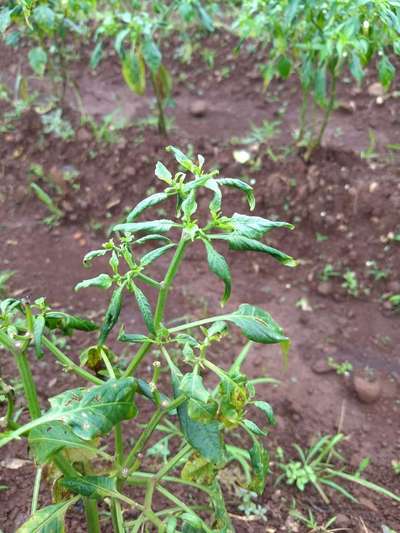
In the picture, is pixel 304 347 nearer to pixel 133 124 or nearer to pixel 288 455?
pixel 288 455

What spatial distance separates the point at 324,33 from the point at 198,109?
129 cm

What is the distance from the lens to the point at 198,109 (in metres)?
3.62

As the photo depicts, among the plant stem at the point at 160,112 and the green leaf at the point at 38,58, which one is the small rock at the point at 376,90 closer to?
Result: the plant stem at the point at 160,112

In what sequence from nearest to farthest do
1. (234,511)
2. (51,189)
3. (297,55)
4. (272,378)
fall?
(234,511) → (272,378) → (297,55) → (51,189)

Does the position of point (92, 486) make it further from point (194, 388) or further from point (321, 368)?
point (321, 368)

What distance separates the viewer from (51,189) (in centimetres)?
320

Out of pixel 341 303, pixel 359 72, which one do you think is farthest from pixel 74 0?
pixel 341 303

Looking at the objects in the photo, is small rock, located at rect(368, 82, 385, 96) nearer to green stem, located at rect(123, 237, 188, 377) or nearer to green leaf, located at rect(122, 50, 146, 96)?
green leaf, located at rect(122, 50, 146, 96)

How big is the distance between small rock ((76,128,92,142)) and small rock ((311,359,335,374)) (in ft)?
6.43

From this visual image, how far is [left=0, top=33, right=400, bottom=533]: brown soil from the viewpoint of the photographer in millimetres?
2107

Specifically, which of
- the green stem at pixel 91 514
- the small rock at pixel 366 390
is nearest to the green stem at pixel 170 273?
the green stem at pixel 91 514

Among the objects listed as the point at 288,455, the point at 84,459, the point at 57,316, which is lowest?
→ the point at 288,455

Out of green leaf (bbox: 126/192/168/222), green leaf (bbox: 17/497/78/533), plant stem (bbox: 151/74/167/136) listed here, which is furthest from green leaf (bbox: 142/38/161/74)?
green leaf (bbox: 17/497/78/533)

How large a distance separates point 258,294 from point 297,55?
131 centimetres
